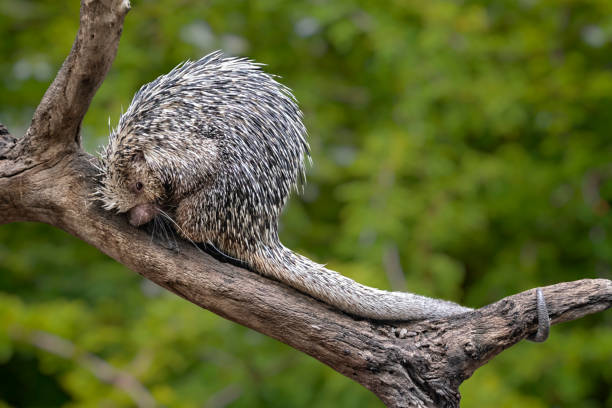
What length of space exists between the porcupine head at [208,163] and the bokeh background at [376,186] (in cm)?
204

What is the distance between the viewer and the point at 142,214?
2457 mm

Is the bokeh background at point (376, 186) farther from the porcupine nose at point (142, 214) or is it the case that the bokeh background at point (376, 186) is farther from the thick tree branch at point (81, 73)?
the thick tree branch at point (81, 73)

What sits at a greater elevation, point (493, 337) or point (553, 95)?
point (553, 95)

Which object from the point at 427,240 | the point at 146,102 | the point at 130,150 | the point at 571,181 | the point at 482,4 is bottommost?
the point at 130,150

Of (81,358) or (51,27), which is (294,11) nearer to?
(51,27)

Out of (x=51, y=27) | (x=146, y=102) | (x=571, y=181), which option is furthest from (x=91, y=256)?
(x=571, y=181)

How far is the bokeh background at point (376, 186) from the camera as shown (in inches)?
194

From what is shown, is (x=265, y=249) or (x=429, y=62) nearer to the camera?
(x=265, y=249)

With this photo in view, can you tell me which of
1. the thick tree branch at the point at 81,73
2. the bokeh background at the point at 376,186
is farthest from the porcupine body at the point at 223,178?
the bokeh background at the point at 376,186

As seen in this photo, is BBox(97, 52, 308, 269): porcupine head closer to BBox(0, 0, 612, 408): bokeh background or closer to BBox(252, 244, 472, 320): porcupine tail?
BBox(252, 244, 472, 320): porcupine tail

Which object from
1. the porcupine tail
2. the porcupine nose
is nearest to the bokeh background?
the porcupine tail

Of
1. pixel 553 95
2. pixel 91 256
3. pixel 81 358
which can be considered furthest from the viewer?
pixel 91 256

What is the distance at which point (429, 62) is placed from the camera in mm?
5430

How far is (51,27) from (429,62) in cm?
342
